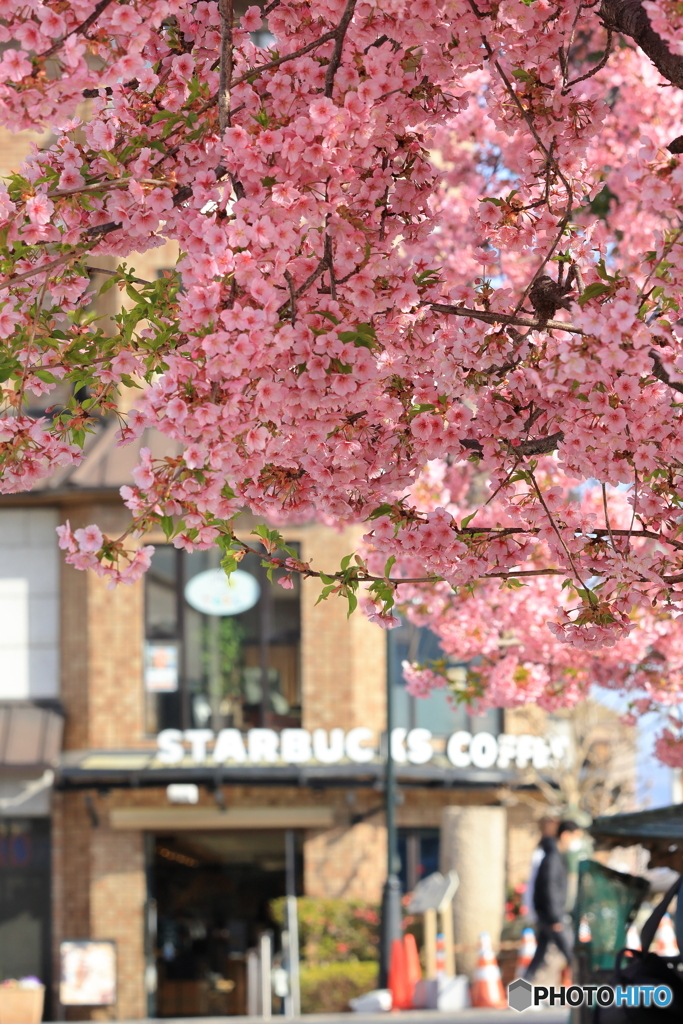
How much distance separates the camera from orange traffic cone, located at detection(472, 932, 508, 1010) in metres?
15.0

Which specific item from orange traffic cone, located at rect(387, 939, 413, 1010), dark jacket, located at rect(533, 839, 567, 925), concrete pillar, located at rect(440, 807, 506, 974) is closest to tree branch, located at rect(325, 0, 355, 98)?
dark jacket, located at rect(533, 839, 567, 925)

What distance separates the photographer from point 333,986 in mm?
19594

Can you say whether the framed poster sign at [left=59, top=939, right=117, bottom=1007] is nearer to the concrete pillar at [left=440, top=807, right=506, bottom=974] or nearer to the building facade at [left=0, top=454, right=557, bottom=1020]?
the building facade at [left=0, top=454, right=557, bottom=1020]

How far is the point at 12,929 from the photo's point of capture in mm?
22141

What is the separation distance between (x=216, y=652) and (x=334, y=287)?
19025mm

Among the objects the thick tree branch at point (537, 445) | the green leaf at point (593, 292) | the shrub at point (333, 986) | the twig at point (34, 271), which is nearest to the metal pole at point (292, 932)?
the shrub at point (333, 986)

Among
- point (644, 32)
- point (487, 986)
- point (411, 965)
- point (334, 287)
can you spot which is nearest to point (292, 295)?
point (334, 287)

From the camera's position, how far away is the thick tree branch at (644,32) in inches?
170

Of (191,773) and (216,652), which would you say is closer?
(191,773)

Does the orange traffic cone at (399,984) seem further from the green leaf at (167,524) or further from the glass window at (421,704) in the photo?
the green leaf at (167,524)

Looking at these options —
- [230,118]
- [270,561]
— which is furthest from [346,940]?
[230,118]

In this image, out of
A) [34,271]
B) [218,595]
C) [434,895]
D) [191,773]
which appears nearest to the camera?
[34,271]

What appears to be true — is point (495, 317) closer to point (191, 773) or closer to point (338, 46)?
point (338, 46)

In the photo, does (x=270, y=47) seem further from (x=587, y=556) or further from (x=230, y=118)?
(x=587, y=556)
